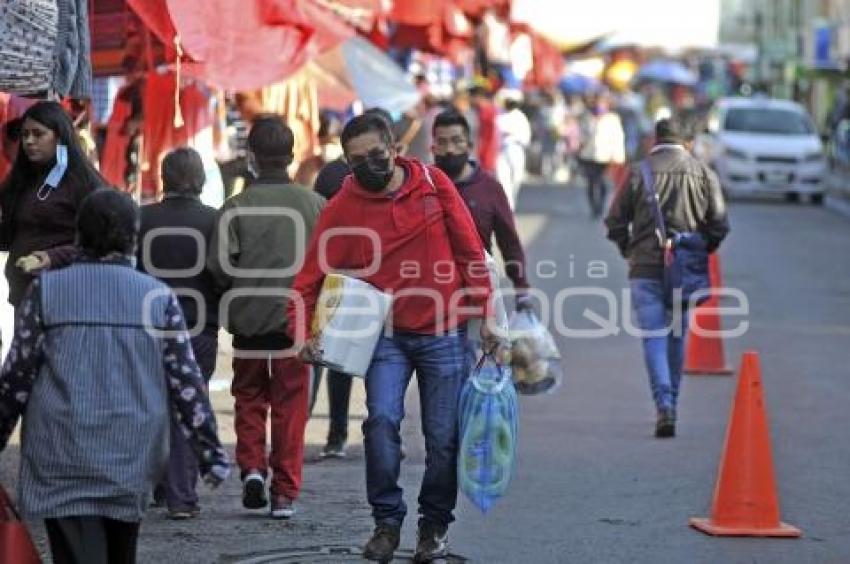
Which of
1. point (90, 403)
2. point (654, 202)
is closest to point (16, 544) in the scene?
point (90, 403)

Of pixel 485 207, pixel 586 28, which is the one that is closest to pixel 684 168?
pixel 485 207

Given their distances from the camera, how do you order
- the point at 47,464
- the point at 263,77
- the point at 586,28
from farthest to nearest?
the point at 586,28, the point at 263,77, the point at 47,464

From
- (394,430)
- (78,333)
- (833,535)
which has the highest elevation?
(78,333)

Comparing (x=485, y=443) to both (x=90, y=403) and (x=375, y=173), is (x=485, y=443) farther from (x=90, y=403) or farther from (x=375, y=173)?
(x=90, y=403)

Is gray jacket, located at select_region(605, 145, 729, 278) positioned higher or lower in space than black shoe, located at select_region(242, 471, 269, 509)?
higher

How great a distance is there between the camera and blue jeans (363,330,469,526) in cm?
836

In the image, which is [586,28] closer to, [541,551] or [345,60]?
[345,60]

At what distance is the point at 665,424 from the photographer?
12.0 m

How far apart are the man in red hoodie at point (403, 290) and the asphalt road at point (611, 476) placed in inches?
15.8

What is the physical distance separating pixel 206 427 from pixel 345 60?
10.4 m

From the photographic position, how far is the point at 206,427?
21.8ft

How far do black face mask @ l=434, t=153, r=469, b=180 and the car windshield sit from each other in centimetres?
2764

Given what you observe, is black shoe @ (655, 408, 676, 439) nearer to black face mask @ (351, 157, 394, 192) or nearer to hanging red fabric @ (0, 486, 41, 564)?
black face mask @ (351, 157, 394, 192)

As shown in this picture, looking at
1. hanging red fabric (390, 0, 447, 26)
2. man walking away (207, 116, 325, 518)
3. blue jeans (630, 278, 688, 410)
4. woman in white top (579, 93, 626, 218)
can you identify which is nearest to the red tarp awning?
man walking away (207, 116, 325, 518)
